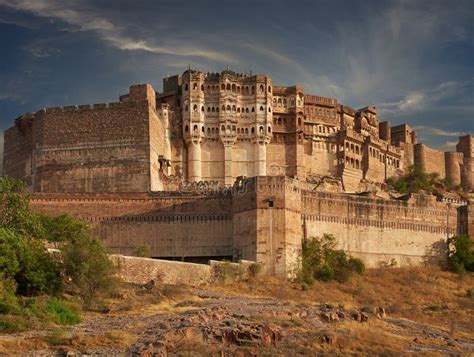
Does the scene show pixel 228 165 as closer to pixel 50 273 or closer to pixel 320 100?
pixel 320 100

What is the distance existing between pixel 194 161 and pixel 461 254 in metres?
19.0

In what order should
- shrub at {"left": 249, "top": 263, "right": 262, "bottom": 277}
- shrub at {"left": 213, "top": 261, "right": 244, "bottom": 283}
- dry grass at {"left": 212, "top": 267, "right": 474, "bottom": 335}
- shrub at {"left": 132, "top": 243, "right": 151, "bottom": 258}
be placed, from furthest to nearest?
shrub at {"left": 132, "top": 243, "right": 151, "bottom": 258} → shrub at {"left": 249, "top": 263, "right": 262, "bottom": 277} → shrub at {"left": 213, "top": 261, "right": 244, "bottom": 283} → dry grass at {"left": 212, "top": 267, "right": 474, "bottom": 335}

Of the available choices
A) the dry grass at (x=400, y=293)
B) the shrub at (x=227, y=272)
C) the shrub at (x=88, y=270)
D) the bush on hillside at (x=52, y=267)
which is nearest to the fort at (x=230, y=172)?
the dry grass at (x=400, y=293)

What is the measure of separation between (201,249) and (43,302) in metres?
19.8

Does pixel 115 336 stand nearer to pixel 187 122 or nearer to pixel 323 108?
pixel 187 122

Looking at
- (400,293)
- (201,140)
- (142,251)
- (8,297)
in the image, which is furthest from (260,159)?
(8,297)

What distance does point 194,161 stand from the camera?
6531cm

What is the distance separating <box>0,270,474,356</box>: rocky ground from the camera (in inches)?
1013

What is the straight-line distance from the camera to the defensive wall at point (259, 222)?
46.5 metres

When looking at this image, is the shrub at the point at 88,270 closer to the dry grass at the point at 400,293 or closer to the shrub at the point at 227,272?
the dry grass at the point at 400,293

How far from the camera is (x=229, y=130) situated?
66.3m

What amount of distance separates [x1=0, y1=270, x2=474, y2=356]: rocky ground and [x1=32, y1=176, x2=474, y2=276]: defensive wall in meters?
3.15

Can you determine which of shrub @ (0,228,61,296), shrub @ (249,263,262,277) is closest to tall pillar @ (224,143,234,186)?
shrub @ (249,263,262,277)

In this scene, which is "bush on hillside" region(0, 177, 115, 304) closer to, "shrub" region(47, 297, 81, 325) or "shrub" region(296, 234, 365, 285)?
"shrub" region(47, 297, 81, 325)
